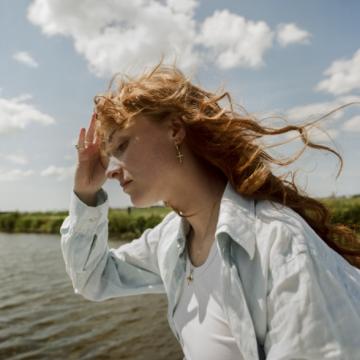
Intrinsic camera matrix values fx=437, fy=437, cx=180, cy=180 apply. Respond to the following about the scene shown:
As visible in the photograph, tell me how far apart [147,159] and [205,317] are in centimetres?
64

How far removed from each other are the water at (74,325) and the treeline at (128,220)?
2089 mm

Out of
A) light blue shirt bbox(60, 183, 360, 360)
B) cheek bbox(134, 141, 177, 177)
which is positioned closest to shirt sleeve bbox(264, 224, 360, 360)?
light blue shirt bbox(60, 183, 360, 360)

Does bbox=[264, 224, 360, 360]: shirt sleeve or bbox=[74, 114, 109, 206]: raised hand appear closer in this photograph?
bbox=[264, 224, 360, 360]: shirt sleeve

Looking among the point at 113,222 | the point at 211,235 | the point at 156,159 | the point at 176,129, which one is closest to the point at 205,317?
the point at 211,235

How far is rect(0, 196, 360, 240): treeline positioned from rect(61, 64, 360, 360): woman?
0.58 meters

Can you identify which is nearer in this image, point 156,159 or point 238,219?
point 238,219

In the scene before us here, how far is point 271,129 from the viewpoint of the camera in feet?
5.76

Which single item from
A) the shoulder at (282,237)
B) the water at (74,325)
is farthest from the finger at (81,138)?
the water at (74,325)

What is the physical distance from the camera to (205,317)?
5.33ft

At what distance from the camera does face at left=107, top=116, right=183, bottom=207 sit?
1715 mm

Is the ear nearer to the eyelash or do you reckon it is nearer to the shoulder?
the eyelash

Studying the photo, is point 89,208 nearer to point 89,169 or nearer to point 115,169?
point 89,169

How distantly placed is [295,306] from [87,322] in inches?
234

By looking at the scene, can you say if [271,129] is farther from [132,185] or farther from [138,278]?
[138,278]
